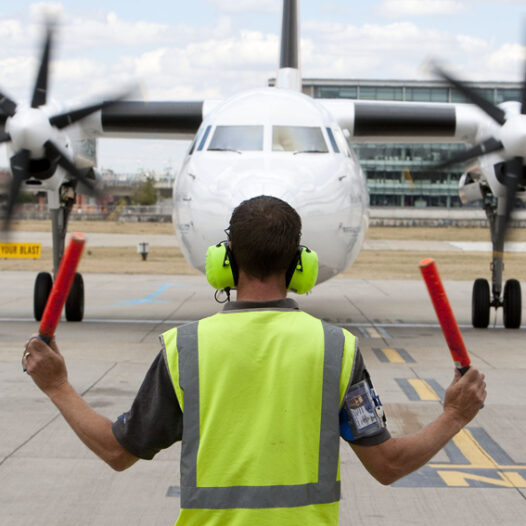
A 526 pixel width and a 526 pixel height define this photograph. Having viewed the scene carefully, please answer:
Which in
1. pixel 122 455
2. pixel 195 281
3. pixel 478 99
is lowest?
pixel 195 281

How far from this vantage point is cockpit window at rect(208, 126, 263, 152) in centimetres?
942

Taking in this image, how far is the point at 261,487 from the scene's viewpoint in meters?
2.11

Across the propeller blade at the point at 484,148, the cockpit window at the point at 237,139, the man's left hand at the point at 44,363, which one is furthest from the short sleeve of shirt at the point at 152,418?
the propeller blade at the point at 484,148

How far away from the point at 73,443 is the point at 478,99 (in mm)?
8196

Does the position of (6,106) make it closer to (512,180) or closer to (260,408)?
(512,180)

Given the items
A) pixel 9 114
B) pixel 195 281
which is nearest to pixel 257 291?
pixel 9 114

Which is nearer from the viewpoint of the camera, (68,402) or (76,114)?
(68,402)

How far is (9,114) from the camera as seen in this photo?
474 inches

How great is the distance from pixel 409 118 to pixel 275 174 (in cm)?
682

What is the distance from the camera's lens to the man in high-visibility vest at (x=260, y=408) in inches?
83.6

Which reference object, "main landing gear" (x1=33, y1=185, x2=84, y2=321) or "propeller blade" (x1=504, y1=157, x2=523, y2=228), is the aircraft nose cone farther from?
"main landing gear" (x1=33, y1=185, x2=84, y2=321)

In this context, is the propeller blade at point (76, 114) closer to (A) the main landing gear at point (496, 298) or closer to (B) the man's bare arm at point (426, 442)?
(A) the main landing gear at point (496, 298)

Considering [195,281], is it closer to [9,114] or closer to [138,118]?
[138,118]

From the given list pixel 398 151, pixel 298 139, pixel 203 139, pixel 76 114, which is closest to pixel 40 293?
pixel 76 114
